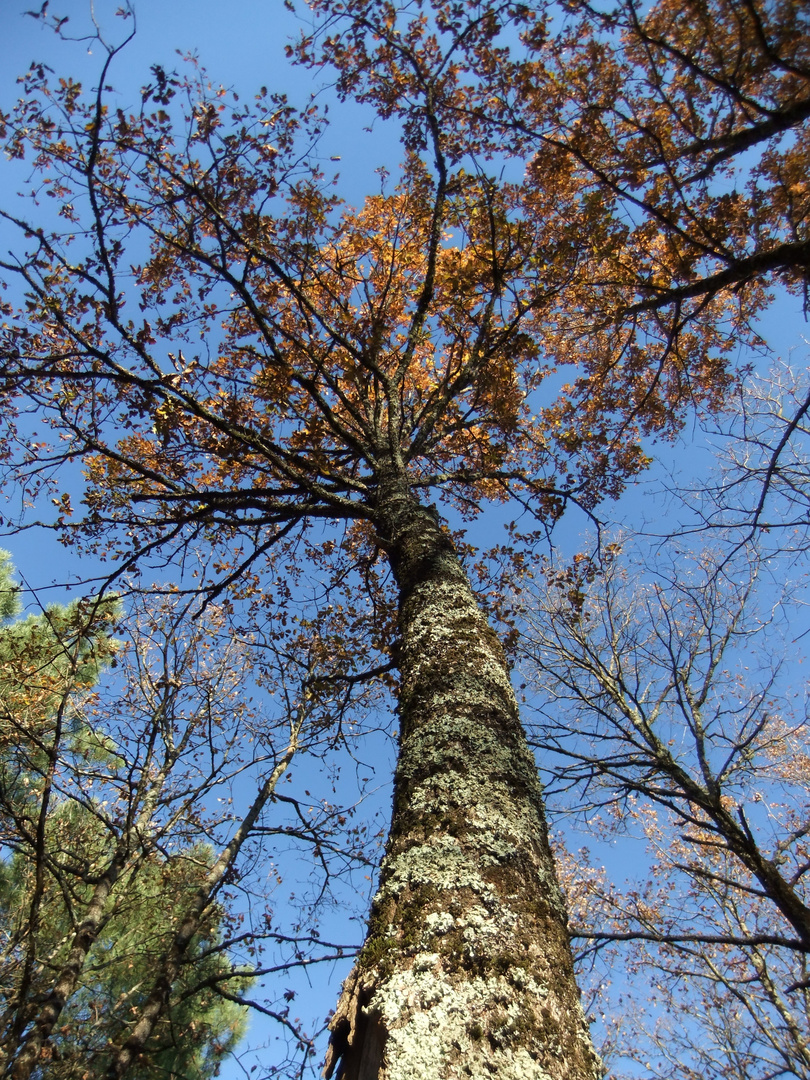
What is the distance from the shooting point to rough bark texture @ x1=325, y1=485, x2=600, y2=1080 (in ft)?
3.74

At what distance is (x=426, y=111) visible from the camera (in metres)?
4.39

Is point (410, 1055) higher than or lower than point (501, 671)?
lower

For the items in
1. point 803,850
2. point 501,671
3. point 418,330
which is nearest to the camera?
point 501,671

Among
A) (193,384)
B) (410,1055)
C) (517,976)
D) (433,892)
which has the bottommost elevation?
(410,1055)

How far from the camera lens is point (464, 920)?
1357 mm

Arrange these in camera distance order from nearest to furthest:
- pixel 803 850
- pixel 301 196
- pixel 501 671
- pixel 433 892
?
1. pixel 433 892
2. pixel 501 671
3. pixel 301 196
4. pixel 803 850

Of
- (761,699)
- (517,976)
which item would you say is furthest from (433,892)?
(761,699)

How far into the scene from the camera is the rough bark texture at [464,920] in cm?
114

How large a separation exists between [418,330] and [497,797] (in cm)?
438

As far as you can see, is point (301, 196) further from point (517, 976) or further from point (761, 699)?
point (761, 699)

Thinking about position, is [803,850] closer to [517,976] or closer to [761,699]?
[761,699]

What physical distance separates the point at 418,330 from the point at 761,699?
20.0 ft

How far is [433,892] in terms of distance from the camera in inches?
56.7

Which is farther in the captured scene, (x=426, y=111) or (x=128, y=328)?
(x=426, y=111)
